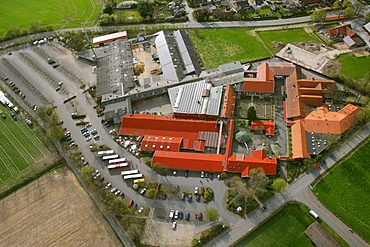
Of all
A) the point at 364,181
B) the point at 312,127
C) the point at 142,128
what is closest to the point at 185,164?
the point at 142,128

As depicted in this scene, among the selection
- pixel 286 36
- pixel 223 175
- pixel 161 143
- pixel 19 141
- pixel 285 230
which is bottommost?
pixel 285 230

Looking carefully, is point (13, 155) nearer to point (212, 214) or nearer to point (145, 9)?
point (212, 214)

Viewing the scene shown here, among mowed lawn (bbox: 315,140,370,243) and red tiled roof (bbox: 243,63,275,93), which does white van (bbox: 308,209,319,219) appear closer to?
mowed lawn (bbox: 315,140,370,243)

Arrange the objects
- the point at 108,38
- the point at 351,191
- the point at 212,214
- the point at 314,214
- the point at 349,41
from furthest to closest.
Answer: the point at 108,38 < the point at 349,41 < the point at 351,191 < the point at 212,214 < the point at 314,214

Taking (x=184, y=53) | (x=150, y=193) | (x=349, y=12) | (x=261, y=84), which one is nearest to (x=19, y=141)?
(x=150, y=193)

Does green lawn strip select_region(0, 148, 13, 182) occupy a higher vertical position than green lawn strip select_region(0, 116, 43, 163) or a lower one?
lower

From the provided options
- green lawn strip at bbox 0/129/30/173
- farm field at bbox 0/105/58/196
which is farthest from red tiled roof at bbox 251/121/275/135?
green lawn strip at bbox 0/129/30/173

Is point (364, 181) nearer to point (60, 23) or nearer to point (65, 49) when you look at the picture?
point (65, 49)
